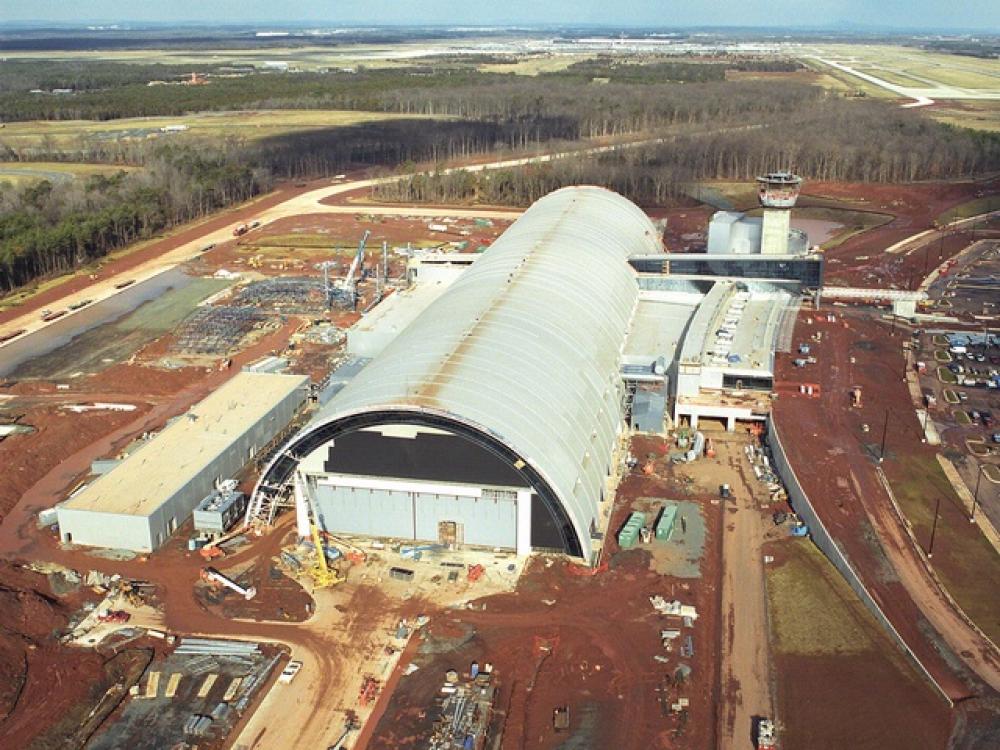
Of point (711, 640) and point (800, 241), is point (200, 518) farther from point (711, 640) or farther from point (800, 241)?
point (800, 241)

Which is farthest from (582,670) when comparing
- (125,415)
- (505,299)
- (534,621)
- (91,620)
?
(125,415)

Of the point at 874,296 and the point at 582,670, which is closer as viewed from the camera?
the point at 582,670

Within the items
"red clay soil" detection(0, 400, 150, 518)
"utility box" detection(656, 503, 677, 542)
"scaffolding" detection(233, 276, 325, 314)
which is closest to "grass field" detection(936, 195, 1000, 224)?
"scaffolding" detection(233, 276, 325, 314)

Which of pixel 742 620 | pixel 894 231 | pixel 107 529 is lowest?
pixel 742 620

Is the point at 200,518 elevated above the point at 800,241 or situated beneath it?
situated beneath

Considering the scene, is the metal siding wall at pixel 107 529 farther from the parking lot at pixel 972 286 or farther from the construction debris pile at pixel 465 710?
the parking lot at pixel 972 286

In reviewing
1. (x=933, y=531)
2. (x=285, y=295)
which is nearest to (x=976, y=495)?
(x=933, y=531)

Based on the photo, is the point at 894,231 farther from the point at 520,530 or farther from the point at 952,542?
the point at 520,530
